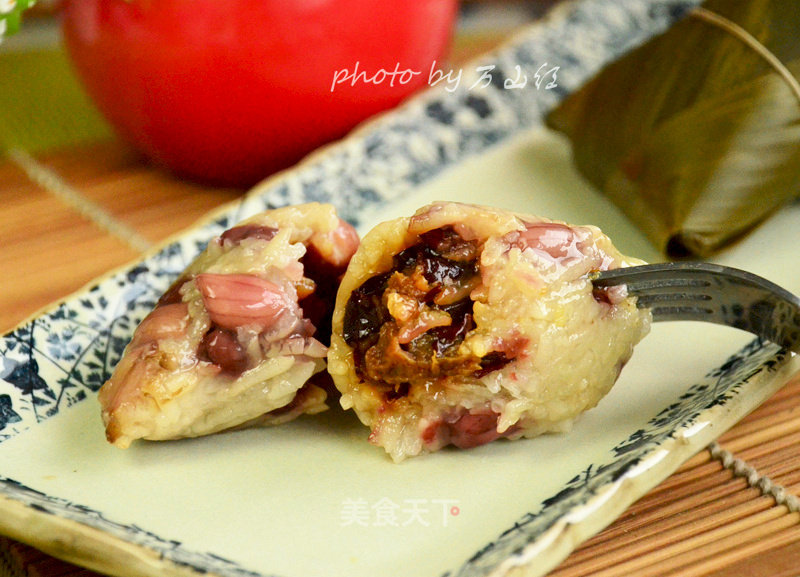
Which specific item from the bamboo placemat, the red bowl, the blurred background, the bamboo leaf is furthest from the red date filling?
the red bowl

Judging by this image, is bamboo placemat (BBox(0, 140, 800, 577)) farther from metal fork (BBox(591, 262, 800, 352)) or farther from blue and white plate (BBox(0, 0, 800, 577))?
metal fork (BBox(591, 262, 800, 352))

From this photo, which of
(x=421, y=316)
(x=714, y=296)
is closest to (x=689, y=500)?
(x=714, y=296)

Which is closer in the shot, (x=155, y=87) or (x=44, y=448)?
(x=44, y=448)

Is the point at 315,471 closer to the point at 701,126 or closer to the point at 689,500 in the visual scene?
the point at 689,500

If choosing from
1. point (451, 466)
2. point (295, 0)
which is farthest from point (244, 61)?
point (451, 466)

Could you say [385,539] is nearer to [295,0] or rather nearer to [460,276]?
[460,276]
